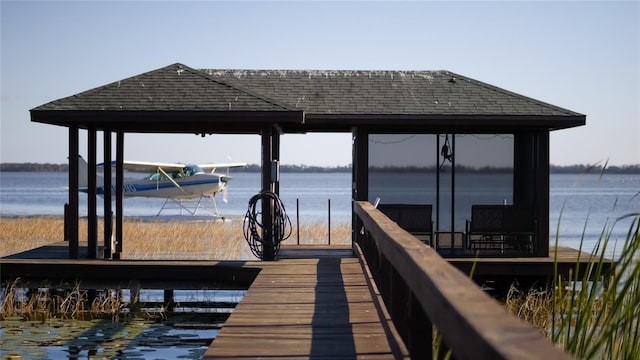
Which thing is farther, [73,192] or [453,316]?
[73,192]

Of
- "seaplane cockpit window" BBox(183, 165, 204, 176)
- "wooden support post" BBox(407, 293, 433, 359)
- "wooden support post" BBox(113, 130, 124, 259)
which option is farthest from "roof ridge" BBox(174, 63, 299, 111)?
"seaplane cockpit window" BBox(183, 165, 204, 176)

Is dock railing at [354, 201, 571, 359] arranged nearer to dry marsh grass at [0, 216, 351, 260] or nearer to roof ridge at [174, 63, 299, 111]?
roof ridge at [174, 63, 299, 111]

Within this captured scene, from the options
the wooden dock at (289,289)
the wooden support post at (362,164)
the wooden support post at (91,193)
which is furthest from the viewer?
the wooden support post at (362,164)

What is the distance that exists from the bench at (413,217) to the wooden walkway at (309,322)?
117 inches

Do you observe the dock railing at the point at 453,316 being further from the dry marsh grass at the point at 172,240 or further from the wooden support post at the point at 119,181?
the dry marsh grass at the point at 172,240

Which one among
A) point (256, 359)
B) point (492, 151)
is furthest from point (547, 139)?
point (256, 359)

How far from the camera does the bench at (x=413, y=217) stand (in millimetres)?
13164

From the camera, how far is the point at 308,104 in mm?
13453

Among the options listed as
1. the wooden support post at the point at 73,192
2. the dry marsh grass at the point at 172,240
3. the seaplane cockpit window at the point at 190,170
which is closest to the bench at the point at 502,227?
the wooden support post at the point at 73,192

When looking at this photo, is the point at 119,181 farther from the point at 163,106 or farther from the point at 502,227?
the point at 502,227

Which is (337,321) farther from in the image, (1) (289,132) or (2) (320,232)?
(2) (320,232)

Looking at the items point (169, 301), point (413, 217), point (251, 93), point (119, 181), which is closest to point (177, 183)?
point (119, 181)

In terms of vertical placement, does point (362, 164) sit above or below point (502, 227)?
above

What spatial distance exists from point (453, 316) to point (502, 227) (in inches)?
418
